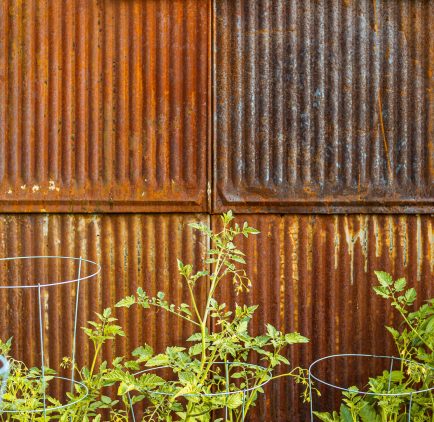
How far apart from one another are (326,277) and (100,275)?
3.42 feet

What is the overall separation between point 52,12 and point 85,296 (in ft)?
4.22

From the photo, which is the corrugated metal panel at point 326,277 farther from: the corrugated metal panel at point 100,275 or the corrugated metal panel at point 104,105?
the corrugated metal panel at point 104,105

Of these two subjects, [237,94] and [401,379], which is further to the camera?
[237,94]

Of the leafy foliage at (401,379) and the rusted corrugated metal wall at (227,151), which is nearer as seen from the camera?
the leafy foliage at (401,379)

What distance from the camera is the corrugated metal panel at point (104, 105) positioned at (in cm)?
287

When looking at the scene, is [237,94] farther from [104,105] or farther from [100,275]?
[100,275]

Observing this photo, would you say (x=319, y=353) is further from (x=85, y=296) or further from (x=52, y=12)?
(x=52, y=12)

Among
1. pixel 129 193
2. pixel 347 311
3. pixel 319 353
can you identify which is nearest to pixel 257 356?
pixel 319 353

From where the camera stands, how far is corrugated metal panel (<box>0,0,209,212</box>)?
113 inches

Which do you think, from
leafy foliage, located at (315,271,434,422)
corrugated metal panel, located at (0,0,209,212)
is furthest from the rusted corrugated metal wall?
leafy foliage, located at (315,271,434,422)

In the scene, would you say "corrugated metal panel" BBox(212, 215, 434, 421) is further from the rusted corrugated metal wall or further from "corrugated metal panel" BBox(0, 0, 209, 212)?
"corrugated metal panel" BBox(0, 0, 209, 212)

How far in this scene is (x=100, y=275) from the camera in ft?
9.52

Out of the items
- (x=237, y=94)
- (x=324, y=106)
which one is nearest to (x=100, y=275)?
(x=237, y=94)

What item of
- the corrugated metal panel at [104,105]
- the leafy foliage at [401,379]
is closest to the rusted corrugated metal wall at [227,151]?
the corrugated metal panel at [104,105]
